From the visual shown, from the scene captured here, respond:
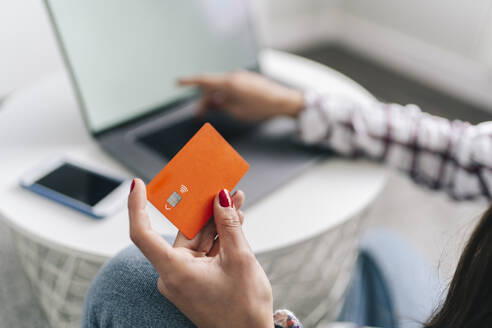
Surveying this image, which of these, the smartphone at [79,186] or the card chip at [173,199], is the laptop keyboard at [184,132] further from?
the card chip at [173,199]

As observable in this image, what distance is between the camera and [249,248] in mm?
459

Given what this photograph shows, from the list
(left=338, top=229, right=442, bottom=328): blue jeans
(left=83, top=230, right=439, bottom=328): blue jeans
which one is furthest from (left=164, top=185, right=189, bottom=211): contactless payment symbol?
(left=338, top=229, right=442, bottom=328): blue jeans

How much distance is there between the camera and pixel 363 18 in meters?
2.41

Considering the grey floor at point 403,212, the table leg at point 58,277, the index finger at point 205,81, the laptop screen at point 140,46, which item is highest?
the laptop screen at point 140,46

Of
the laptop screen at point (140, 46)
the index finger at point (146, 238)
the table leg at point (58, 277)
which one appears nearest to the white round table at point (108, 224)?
the table leg at point (58, 277)

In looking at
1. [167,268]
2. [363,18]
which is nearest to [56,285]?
[167,268]

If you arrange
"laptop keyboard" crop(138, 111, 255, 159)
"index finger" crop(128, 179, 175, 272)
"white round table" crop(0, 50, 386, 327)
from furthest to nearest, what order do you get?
"laptop keyboard" crop(138, 111, 255, 159) < "white round table" crop(0, 50, 386, 327) < "index finger" crop(128, 179, 175, 272)

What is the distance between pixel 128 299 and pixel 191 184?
166mm

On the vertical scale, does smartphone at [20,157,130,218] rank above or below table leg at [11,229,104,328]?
above

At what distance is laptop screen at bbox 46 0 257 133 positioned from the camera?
2.44 ft

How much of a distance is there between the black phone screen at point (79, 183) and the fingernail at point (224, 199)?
30 cm

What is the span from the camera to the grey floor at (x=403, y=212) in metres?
0.87

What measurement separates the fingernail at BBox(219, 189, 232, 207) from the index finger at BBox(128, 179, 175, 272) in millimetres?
85

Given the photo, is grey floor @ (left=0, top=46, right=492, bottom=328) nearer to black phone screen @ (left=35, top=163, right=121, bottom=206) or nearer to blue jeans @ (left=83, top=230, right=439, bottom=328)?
blue jeans @ (left=83, top=230, right=439, bottom=328)
